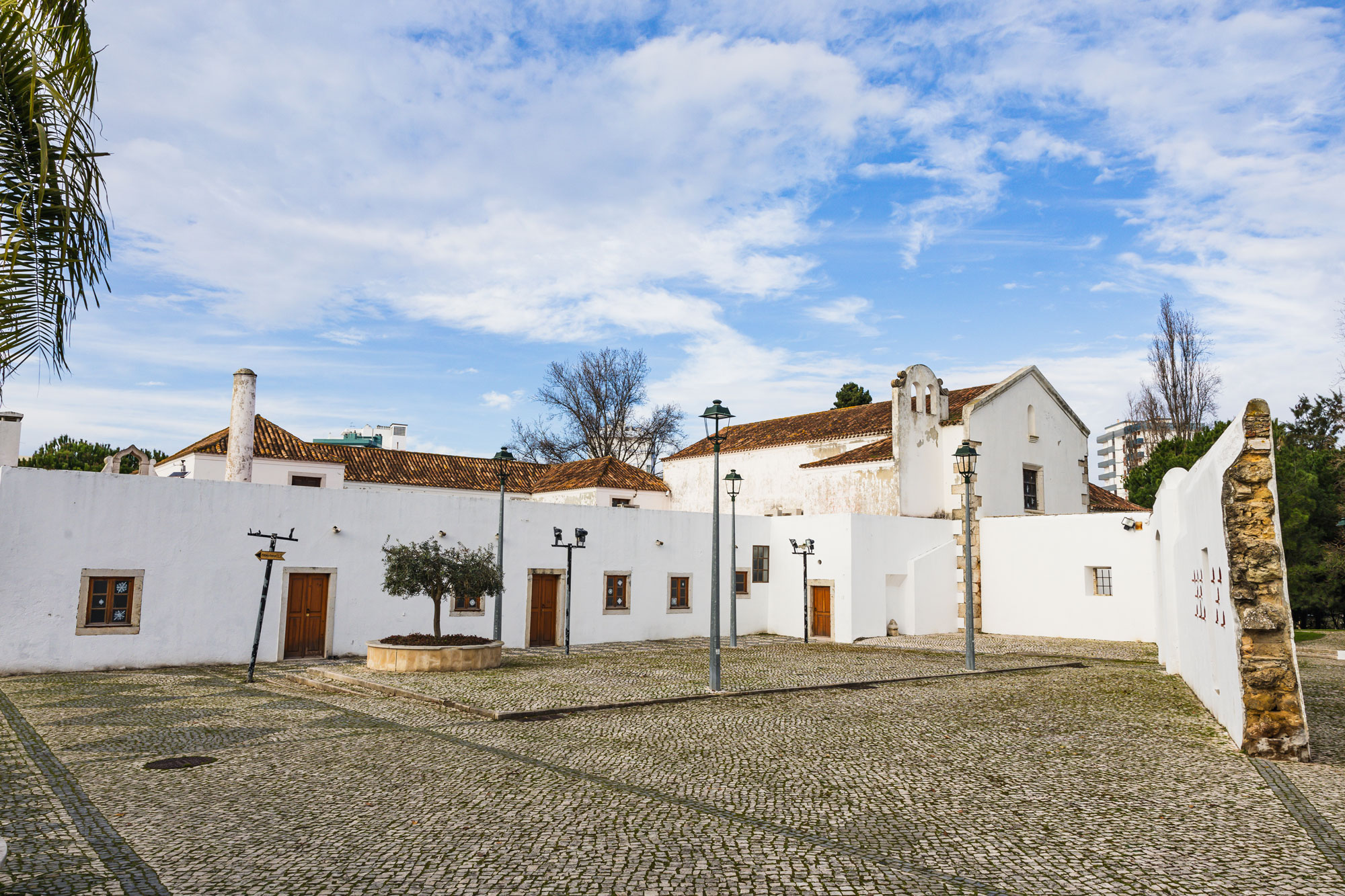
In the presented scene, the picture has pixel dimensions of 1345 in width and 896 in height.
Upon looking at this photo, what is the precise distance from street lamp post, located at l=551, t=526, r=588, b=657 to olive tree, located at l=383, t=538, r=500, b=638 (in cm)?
389

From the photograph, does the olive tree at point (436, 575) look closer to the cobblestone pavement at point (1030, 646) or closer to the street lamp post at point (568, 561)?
the street lamp post at point (568, 561)

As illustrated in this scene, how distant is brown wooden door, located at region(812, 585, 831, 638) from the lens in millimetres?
24094

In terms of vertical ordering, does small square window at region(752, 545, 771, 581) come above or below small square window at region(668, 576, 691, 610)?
above

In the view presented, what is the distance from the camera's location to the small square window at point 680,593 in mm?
23438

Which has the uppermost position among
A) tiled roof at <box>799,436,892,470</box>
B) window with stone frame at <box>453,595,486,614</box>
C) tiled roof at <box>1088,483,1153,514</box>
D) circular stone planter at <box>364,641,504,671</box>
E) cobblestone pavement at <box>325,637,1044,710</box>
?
tiled roof at <box>799,436,892,470</box>

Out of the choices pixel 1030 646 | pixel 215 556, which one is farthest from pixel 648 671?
pixel 1030 646

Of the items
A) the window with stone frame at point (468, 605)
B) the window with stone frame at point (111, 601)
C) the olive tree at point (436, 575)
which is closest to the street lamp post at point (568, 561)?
the window with stone frame at point (468, 605)

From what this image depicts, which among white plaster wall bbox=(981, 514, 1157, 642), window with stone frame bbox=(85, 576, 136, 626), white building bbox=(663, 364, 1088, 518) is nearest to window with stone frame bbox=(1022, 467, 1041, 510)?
white building bbox=(663, 364, 1088, 518)

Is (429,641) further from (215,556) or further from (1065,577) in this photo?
(1065,577)

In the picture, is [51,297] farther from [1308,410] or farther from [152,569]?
[1308,410]

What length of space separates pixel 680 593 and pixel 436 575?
969cm

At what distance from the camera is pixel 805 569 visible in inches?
926

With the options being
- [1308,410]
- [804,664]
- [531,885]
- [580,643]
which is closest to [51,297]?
[531,885]

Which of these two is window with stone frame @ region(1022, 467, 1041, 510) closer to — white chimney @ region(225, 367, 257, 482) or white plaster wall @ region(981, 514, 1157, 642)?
white plaster wall @ region(981, 514, 1157, 642)
